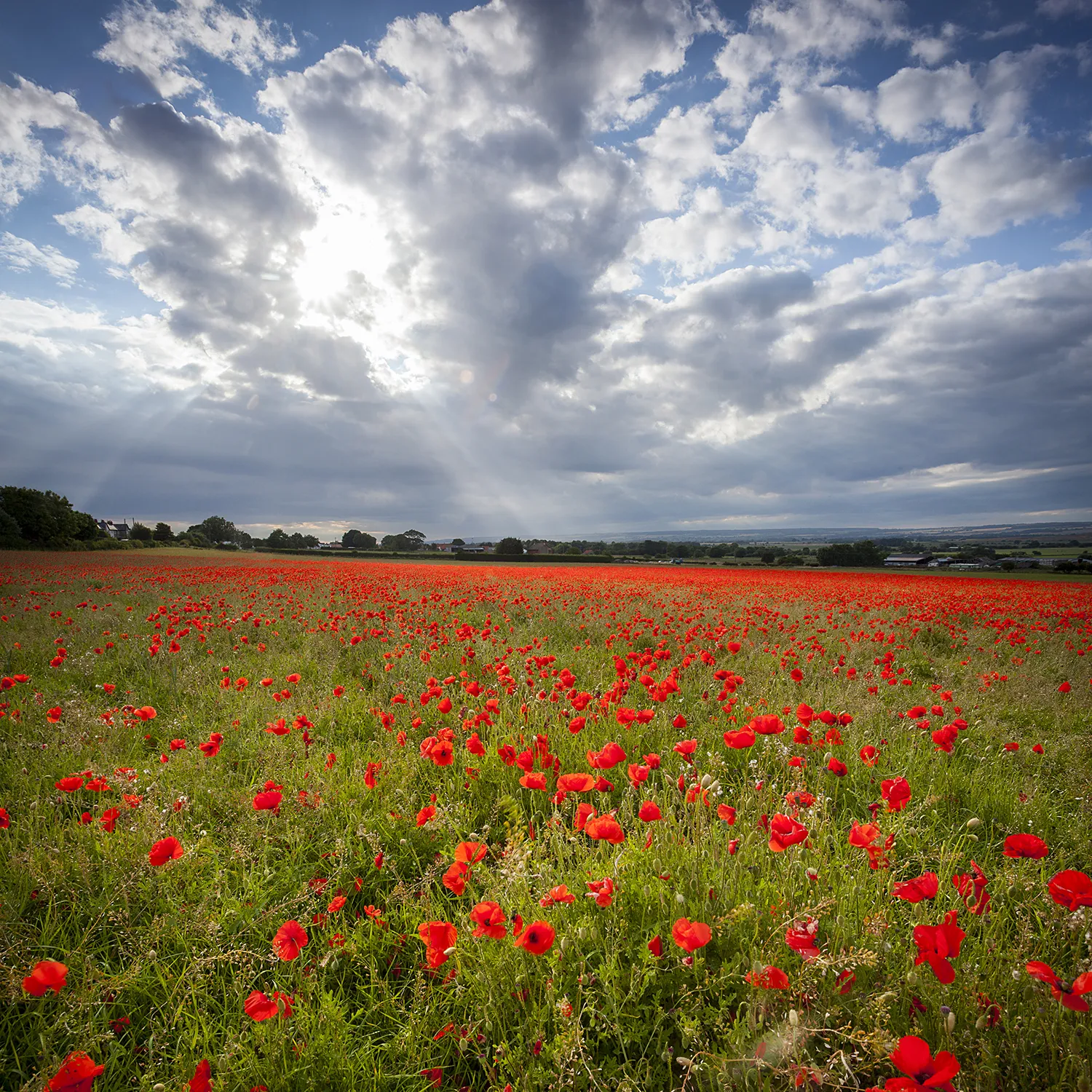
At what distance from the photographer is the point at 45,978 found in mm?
1607

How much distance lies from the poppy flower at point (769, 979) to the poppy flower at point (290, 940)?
164 cm

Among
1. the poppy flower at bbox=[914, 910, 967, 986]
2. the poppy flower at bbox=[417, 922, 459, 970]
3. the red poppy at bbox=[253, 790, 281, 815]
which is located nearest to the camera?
the poppy flower at bbox=[914, 910, 967, 986]

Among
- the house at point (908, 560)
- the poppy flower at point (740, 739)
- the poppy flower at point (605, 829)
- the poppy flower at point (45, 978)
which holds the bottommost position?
the house at point (908, 560)

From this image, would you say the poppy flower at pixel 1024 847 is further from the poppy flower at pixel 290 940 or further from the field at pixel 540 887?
the poppy flower at pixel 290 940

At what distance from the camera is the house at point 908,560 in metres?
47.0

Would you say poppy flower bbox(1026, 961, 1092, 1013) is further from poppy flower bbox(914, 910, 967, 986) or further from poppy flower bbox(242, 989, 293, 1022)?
poppy flower bbox(242, 989, 293, 1022)

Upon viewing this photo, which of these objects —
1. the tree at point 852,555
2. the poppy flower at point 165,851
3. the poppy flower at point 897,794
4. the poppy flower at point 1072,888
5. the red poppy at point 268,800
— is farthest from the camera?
the tree at point 852,555

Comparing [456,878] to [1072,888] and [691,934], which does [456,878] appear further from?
[1072,888]

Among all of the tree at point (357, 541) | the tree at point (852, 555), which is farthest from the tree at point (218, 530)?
the tree at point (852, 555)

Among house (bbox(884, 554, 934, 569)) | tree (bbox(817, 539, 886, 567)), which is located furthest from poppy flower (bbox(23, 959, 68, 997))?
tree (bbox(817, 539, 886, 567))

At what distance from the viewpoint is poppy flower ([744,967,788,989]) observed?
1.72 metres

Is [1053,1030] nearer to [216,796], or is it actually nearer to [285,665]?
[216,796]

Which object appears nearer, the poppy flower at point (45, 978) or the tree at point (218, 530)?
the poppy flower at point (45, 978)

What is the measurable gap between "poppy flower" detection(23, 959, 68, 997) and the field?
0.04ft
